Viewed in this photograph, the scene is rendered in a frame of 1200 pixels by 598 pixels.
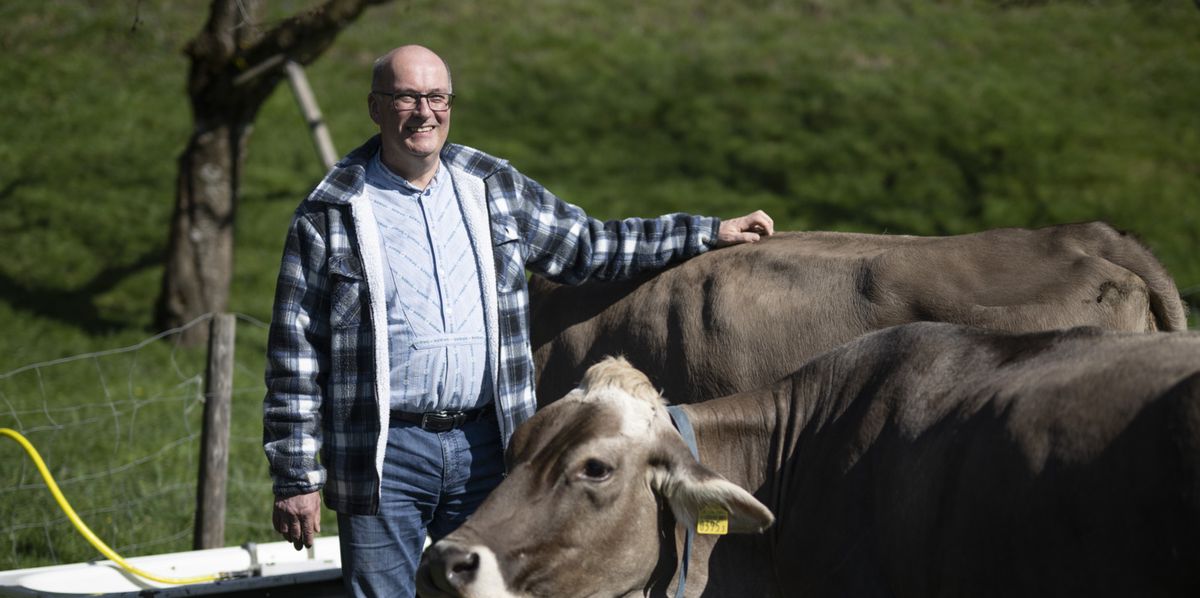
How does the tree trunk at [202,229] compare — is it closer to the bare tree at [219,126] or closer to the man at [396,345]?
the bare tree at [219,126]

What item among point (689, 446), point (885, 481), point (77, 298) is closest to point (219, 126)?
point (77, 298)

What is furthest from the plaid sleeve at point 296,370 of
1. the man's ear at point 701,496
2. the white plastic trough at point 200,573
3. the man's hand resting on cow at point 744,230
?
the man's hand resting on cow at point 744,230

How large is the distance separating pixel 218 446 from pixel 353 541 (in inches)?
119

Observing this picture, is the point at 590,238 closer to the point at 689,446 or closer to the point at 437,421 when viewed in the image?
the point at 437,421

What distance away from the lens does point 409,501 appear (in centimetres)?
395

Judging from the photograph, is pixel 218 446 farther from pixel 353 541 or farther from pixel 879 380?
pixel 879 380

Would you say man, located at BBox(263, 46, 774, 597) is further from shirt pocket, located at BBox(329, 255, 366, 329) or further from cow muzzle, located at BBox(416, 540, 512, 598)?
cow muzzle, located at BBox(416, 540, 512, 598)

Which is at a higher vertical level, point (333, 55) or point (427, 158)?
point (333, 55)

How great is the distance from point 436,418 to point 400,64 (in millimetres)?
1122

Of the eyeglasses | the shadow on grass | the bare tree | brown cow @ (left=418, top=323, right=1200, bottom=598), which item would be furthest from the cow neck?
the shadow on grass

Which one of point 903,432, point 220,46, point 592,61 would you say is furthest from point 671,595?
point 592,61

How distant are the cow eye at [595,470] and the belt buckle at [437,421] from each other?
673 millimetres

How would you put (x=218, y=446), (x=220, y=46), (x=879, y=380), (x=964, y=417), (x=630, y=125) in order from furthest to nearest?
(x=630, y=125)
(x=220, y=46)
(x=218, y=446)
(x=879, y=380)
(x=964, y=417)

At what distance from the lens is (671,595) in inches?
146
